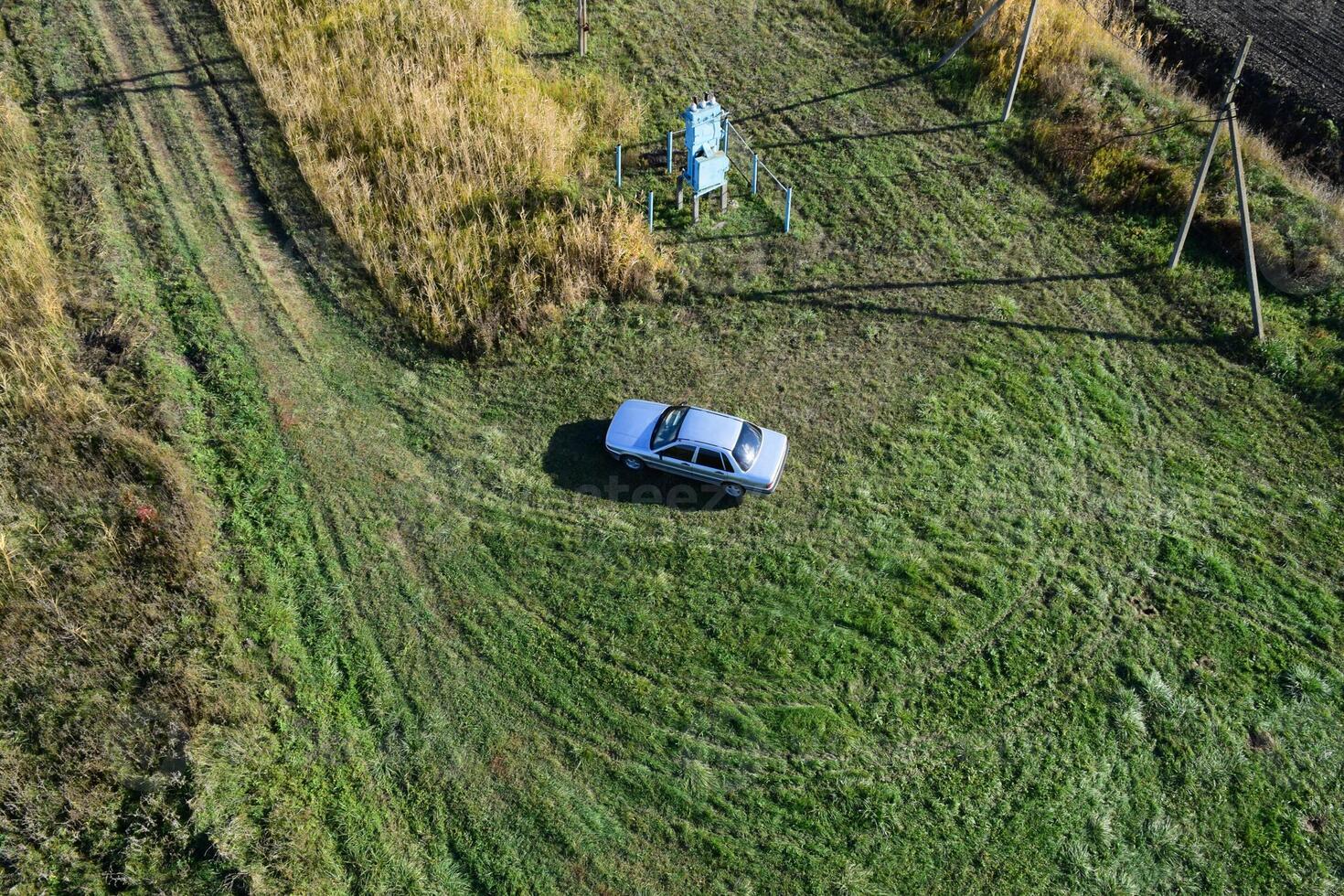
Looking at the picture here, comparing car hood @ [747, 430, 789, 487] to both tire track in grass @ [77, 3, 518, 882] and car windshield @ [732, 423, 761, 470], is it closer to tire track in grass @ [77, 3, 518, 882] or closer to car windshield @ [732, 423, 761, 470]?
car windshield @ [732, 423, 761, 470]

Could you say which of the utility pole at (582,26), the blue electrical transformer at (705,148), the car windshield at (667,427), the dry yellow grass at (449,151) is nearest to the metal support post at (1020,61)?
the blue electrical transformer at (705,148)

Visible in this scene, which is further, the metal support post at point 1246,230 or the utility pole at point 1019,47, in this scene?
the utility pole at point 1019,47

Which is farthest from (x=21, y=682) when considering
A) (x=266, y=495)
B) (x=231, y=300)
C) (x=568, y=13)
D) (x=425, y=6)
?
(x=568, y=13)

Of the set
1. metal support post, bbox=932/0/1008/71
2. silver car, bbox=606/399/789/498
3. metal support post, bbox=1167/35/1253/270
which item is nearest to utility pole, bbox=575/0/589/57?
metal support post, bbox=932/0/1008/71

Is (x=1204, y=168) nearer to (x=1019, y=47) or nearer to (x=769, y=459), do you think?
(x=1019, y=47)

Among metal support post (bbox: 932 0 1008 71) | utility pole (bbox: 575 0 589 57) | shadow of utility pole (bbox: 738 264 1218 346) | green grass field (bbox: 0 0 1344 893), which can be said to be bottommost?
green grass field (bbox: 0 0 1344 893)

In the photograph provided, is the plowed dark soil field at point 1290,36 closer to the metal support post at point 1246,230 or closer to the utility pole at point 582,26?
the metal support post at point 1246,230
